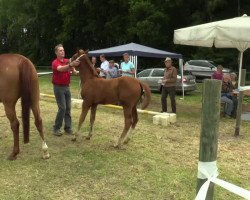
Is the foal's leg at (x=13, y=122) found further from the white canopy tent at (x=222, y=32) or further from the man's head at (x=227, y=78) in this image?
the man's head at (x=227, y=78)

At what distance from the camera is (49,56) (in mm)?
44438

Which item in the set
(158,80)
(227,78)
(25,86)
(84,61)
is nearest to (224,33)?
(227,78)

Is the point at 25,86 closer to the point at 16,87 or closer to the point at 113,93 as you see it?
the point at 16,87

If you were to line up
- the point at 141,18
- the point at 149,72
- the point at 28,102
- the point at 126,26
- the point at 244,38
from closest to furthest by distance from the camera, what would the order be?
the point at 28,102
the point at 244,38
the point at 149,72
the point at 141,18
the point at 126,26

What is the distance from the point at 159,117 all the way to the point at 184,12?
24.2 meters

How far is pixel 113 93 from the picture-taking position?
766 cm

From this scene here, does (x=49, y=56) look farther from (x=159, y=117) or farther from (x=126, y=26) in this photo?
(x=159, y=117)

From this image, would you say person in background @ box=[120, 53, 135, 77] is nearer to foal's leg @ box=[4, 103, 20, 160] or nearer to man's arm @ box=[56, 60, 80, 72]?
man's arm @ box=[56, 60, 80, 72]

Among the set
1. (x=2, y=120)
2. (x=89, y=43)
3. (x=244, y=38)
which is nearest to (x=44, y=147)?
(x=2, y=120)

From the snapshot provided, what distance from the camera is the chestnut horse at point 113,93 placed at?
7.47 m

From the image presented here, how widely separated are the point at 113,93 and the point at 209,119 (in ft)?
16.0

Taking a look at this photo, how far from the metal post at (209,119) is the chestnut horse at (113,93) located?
4442 millimetres

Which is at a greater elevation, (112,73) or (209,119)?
(209,119)

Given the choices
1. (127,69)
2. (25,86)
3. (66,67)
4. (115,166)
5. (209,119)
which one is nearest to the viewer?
(209,119)
